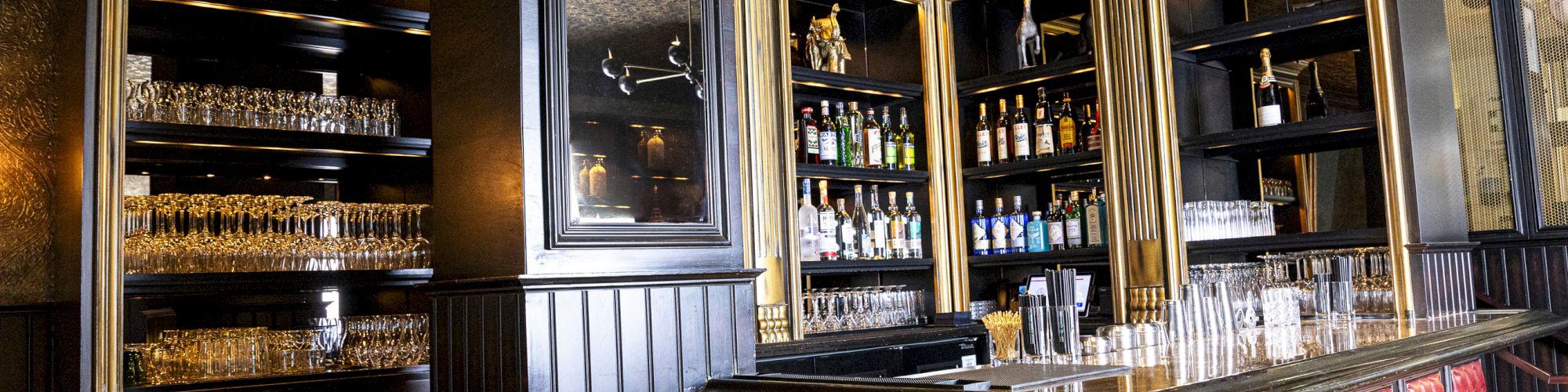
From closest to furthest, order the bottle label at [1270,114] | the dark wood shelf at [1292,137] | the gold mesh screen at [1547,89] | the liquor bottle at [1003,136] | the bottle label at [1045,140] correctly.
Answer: the dark wood shelf at [1292,137]
the bottle label at [1270,114]
the gold mesh screen at [1547,89]
the bottle label at [1045,140]
the liquor bottle at [1003,136]

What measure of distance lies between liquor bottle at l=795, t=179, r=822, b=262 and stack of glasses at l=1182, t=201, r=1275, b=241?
1.25 meters

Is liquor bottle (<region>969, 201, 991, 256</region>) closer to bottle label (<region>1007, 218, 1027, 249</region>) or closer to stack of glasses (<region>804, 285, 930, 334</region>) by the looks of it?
bottle label (<region>1007, 218, 1027, 249</region>)

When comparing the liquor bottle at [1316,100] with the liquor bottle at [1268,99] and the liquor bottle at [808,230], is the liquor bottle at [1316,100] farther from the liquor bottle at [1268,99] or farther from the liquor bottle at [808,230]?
the liquor bottle at [808,230]

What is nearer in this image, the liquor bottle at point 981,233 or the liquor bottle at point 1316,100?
the liquor bottle at point 1316,100

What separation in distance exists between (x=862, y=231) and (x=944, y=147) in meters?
0.47

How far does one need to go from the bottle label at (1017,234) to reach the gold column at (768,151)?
1046mm

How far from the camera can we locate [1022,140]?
14.6 ft

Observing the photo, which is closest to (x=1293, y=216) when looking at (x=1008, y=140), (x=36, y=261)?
(x=1008, y=140)

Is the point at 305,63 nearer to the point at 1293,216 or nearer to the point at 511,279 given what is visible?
the point at 511,279

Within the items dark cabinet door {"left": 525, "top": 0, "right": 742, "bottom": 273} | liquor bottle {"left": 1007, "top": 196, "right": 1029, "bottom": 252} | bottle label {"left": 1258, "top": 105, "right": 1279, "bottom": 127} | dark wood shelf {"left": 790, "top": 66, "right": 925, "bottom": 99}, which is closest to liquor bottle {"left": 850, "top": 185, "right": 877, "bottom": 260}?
dark wood shelf {"left": 790, "top": 66, "right": 925, "bottom": 99}

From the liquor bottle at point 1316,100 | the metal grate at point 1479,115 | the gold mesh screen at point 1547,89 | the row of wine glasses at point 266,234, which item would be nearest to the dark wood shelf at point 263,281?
the row of wine glasses at point 266,234

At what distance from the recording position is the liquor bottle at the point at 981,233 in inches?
179

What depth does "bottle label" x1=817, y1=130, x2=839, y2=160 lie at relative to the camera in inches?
165

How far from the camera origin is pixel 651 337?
2.17m
